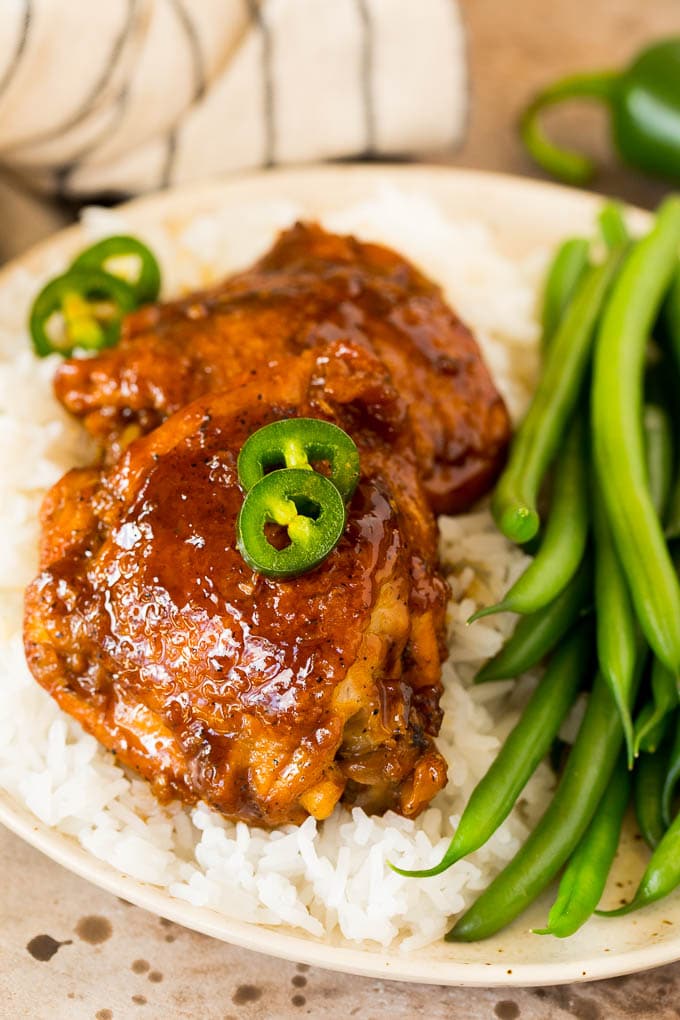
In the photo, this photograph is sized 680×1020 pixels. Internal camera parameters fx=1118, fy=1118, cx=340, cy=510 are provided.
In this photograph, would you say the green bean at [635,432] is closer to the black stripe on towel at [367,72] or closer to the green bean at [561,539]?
the green bean at [561,539]

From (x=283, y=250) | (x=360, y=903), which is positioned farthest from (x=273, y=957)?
(x=283, y=250)

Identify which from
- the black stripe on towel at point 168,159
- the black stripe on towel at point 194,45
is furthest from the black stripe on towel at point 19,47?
the black stripe on towel at point 168,159

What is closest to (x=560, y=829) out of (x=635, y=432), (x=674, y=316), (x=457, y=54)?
(x=635, y=432)

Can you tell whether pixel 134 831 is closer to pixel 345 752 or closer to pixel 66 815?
pixel 66 815

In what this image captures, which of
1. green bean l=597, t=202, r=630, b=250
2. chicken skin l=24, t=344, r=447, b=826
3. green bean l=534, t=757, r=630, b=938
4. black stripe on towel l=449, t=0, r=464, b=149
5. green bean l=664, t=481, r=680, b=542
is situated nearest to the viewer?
chicken skin l=24, t=344, r=447, b=826

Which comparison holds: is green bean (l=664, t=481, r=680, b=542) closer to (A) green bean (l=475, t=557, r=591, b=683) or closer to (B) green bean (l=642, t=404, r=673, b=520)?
(B) green bean (l=642, t=404, r=673, b=520)

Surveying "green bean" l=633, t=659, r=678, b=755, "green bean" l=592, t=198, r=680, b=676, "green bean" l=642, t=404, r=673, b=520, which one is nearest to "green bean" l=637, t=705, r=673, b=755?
"green bean" l=633, t=659, r=678, b=755
